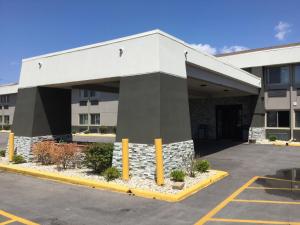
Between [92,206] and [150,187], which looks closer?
[92,206]

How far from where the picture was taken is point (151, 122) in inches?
523

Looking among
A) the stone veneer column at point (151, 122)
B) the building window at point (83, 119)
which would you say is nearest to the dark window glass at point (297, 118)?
the stone veneer column at point (151, 122)

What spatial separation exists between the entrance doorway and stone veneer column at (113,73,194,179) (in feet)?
61.7

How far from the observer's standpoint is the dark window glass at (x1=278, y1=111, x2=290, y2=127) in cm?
2911

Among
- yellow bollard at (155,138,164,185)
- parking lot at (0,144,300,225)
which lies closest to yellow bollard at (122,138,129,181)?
yellow bollard at (155,138,164,185)

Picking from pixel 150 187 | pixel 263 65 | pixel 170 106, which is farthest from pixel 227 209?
pixel 263 65

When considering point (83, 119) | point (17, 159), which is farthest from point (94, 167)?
point (83, 119)

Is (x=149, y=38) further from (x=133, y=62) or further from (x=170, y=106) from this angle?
(x=170, y=106)

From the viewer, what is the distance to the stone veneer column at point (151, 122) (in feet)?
43.2

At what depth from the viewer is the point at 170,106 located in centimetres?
1384

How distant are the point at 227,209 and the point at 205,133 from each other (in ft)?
78.3

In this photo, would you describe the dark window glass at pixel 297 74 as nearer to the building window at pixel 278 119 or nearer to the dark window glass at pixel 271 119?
the building window at pixel 278 119

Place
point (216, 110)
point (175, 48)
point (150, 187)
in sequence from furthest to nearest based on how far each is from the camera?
point (216, 110) < point (175, 48) < point (150, 187)

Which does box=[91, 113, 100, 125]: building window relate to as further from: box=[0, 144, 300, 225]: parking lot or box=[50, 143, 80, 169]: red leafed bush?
box=[0, 144, 300, 225]: parking lot
